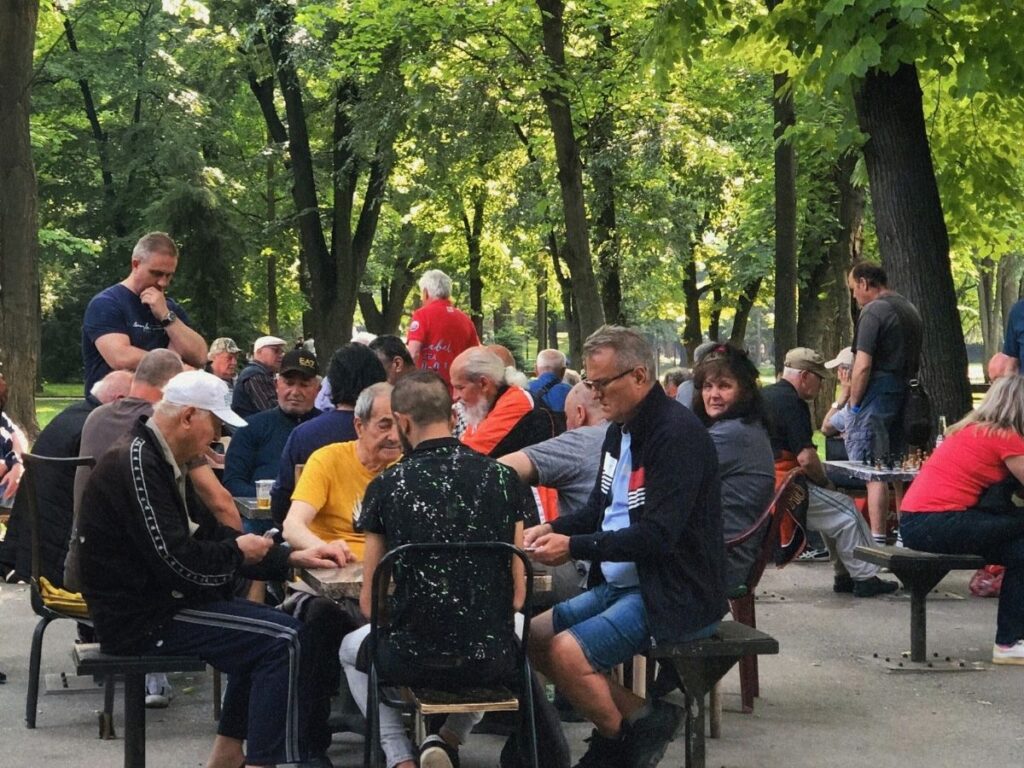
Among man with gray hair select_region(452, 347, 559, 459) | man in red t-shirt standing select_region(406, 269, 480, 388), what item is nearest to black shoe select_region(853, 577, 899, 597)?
man with gray hair select_region(452, 347, 559, 459)

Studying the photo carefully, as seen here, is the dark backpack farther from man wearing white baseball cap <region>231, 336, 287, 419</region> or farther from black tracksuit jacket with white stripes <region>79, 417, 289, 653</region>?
black tracksuit jacket with white stripes <region>79, 417, 289, 653</region>

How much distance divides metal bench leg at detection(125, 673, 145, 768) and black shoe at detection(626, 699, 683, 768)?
181cm

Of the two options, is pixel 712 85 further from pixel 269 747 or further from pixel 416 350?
pixel 269 747

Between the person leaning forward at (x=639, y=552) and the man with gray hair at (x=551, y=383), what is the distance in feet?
24.7

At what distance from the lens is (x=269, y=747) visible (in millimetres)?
5785

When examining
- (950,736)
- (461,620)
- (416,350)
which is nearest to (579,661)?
(461,620)

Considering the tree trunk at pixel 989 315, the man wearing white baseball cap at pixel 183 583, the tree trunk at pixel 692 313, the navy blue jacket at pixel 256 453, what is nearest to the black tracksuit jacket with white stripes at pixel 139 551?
the man wearing white baseball cap at pixel 183 583

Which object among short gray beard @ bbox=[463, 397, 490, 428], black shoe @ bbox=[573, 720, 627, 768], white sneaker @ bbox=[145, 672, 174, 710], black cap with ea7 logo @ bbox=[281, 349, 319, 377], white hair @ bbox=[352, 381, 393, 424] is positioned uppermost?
black cap with ea7 logo @ bbox=[281, 349, 319, 377]

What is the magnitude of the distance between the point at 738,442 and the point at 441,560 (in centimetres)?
253

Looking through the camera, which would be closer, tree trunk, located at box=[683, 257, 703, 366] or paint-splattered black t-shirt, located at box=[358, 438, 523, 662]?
paint-splattered black t-shirt, located at box=[358, 438, 523, 662]

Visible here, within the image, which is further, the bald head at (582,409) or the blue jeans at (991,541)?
the blue jeans at (991,541)

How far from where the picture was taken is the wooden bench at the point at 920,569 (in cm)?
873

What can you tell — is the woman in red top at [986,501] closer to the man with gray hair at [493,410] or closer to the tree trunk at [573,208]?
the man with gray hair at [493,410]

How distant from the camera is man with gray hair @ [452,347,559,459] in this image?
803cm
